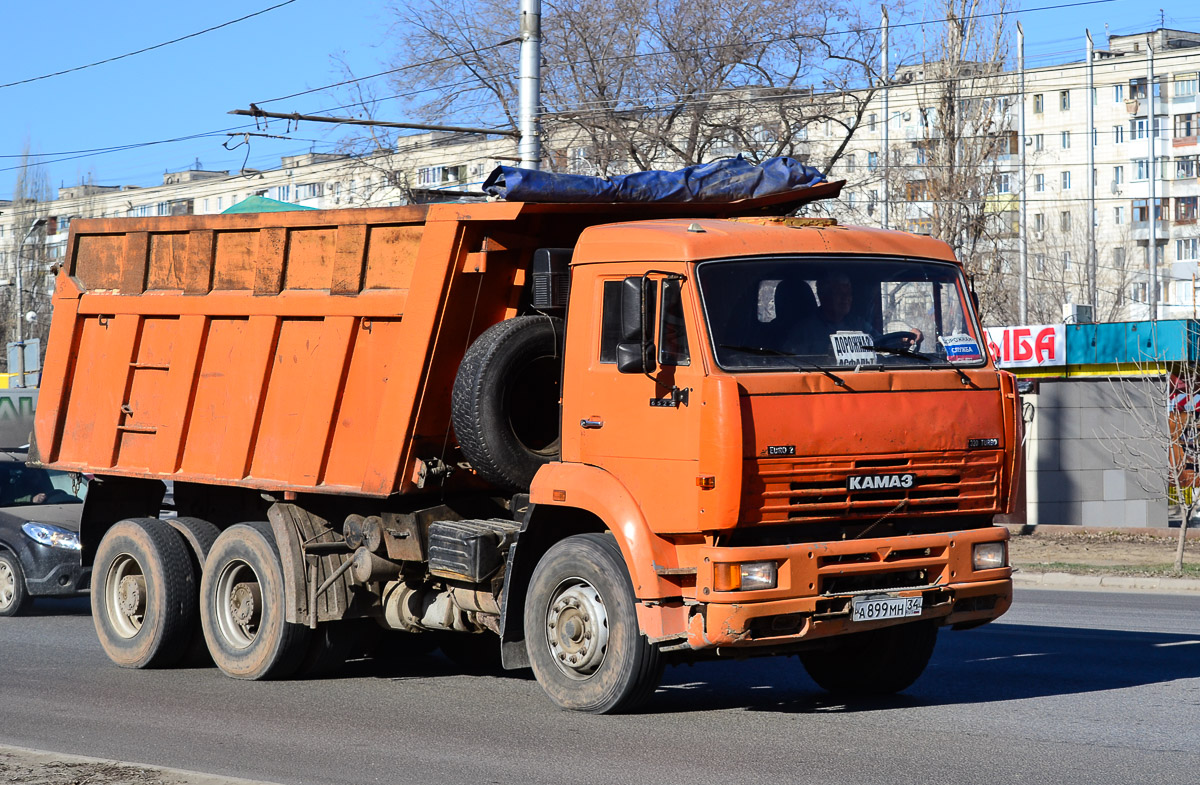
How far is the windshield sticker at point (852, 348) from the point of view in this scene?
7.84 m

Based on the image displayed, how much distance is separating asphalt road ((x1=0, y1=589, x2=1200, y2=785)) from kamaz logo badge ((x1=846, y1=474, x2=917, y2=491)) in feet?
4.16

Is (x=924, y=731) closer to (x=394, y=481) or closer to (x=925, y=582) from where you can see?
(x=925, y=582)

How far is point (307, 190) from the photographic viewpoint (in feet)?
246

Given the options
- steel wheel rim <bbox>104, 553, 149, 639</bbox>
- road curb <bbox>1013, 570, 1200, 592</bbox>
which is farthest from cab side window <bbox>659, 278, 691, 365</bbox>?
road curb <bbox>1013, 570, 1200, 592</bbox>

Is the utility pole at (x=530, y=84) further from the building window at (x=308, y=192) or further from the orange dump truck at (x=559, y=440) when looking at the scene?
the building window at (x=308, y=192)

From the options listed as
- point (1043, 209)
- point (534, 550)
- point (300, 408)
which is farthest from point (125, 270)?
point (1043, 209)

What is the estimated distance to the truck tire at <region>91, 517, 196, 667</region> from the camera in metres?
10.7

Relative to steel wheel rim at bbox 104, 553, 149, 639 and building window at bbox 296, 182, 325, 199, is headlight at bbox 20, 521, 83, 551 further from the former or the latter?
building window at bbox 296, 182, 325, 199

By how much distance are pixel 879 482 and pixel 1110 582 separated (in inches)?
451

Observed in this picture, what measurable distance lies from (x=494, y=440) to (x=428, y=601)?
1.48m

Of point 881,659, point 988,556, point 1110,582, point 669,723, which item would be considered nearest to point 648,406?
point 669,723

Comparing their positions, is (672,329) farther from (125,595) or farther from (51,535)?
(51,535)

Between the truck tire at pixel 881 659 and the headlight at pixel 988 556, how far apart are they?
676 mm

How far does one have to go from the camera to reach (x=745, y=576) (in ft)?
24.3
